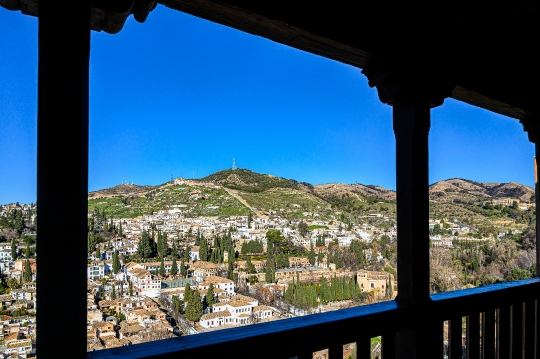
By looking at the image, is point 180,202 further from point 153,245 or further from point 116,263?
point 116,263

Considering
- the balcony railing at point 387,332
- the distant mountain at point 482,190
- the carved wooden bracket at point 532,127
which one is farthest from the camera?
the distant mountain at point 482,190

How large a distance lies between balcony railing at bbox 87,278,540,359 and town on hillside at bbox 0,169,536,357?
0.26 metres

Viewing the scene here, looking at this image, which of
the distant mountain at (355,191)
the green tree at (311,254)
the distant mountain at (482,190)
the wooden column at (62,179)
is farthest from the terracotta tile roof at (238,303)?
the distant mountain at (482,190)

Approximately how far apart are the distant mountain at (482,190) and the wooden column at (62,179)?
3221 mm

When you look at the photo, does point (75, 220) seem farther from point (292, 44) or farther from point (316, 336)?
point (292, 44)

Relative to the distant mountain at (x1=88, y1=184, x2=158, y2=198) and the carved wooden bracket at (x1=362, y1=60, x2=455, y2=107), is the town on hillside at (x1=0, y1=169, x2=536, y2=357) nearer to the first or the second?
the distant mountain at (x1=88, y1=184, x2=158, y2=198)

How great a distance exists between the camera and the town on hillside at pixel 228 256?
3.88 ft

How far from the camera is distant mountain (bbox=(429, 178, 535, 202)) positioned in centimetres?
347

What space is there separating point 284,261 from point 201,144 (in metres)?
2.08

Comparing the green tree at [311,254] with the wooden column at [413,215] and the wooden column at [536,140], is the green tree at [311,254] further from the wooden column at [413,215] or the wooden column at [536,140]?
the wooden column at [536,140]

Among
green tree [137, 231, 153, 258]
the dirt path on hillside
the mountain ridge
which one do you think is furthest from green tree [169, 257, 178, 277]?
the dirt path on hillside

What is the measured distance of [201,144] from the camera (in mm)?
3852

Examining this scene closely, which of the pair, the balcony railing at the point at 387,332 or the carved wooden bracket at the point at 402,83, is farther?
the carved wooden bracket at the point at 402,83

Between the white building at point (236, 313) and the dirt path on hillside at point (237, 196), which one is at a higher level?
the dirt path on hillside at point (237, 196)
